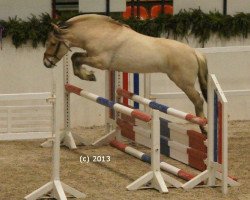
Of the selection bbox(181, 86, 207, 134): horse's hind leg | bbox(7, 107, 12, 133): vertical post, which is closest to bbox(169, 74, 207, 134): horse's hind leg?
bbox(181, 86, 207, 134): horse's hind leg

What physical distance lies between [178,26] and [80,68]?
10.7 feet

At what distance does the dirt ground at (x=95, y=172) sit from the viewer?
282 inches

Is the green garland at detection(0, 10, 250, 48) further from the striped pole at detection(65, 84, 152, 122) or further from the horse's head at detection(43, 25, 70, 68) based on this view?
the horse's head at detection(43, 25, 70, 68)

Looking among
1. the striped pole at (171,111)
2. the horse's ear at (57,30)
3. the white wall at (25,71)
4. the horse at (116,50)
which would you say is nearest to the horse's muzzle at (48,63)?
the horse at (116,50)

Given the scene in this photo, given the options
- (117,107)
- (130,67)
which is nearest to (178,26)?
(117,107)

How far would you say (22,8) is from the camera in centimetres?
1017

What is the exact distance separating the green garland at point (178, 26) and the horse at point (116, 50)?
2464 mm

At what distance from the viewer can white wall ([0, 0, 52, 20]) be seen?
1009 cm

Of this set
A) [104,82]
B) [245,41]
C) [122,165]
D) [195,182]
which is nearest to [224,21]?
[245,41]

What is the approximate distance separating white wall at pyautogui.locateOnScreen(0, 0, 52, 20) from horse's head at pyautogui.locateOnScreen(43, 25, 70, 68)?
8.59 ft

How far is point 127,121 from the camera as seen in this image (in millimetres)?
9109

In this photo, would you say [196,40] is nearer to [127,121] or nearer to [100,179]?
[127,121]

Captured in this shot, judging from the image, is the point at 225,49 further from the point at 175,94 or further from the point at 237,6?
the point at 237,6

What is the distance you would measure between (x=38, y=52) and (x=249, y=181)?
3287 mm
